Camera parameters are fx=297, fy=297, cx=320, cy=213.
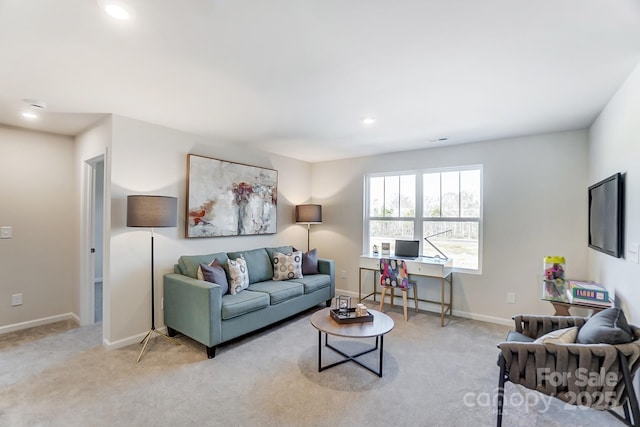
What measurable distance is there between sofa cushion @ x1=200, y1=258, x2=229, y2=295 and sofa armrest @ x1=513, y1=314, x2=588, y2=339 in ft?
8.59

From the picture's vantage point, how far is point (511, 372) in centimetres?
175

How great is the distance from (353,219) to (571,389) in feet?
11.6

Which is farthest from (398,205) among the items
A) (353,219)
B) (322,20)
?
(322,20)

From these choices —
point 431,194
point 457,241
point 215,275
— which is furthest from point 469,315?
point 215,275

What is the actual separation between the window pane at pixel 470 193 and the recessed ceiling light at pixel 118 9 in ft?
12.9

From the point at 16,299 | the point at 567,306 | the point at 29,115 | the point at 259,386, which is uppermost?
the point at 29,115

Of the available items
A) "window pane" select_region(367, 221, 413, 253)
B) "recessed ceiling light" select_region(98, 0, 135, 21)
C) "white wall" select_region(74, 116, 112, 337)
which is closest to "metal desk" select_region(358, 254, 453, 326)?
"window pane" select_region(367, 221, 413, 253)

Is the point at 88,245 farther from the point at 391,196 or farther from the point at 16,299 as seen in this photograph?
the point at 391,196

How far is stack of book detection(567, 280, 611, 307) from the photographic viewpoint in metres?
2.38

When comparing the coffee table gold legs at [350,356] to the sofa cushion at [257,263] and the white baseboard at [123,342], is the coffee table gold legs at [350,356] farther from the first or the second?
the white baseboard at [123,342]

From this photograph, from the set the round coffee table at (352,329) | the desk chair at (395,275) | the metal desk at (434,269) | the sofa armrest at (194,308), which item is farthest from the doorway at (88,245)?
the desk chair at (395,275)

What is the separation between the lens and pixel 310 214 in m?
4.78

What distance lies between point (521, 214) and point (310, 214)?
2.85m

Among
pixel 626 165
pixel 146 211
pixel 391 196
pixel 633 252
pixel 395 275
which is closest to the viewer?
pixel 633 252
